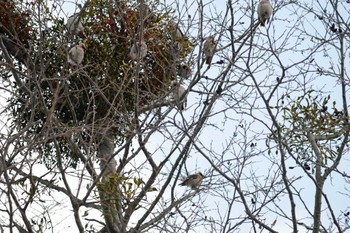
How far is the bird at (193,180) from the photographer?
6.22m

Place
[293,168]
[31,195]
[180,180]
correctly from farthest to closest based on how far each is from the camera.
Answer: [180,180], [293,168], [31,195]

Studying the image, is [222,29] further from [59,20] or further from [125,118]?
[59,20]

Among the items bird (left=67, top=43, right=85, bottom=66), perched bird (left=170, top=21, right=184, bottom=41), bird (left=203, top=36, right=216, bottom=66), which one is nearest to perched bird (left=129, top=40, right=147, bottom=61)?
perched bird (left=170, top=21, right=184, bottom=41)

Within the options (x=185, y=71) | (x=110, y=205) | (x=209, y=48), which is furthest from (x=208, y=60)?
(x=110, y=205)

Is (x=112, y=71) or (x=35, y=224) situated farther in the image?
(x=112, y=71)

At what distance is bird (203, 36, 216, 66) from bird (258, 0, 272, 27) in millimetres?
360

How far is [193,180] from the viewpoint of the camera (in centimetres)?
629

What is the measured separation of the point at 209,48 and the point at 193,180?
935 millimetres

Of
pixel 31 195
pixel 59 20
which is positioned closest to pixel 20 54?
pixel 59 20

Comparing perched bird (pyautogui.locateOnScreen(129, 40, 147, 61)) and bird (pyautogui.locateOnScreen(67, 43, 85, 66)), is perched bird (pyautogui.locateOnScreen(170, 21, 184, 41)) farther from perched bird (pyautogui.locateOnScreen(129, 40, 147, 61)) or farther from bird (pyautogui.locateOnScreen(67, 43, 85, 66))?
bird (pyautogui.locateOnScreen(67, 43, 85, 66))

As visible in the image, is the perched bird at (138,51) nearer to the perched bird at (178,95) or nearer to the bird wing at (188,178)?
the perched bird at (178,95)

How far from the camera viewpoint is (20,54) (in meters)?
8.06

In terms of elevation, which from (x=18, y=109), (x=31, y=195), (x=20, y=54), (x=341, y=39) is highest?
(x=20, y=54)

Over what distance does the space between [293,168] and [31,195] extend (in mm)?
1694
